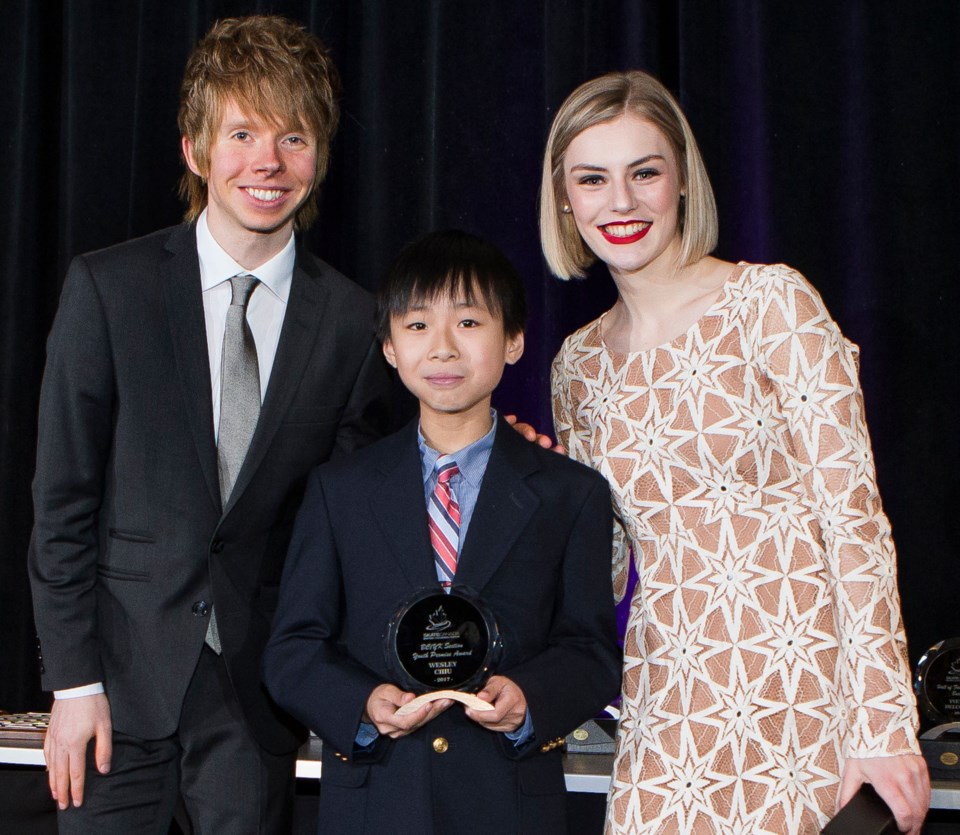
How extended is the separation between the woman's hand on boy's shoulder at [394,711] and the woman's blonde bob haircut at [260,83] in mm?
912

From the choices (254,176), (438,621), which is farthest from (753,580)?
(254,176)

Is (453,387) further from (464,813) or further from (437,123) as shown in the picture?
(437,123)

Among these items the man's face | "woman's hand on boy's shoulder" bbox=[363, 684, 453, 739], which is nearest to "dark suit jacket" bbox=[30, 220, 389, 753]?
the man's face

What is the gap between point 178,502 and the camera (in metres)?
1.86

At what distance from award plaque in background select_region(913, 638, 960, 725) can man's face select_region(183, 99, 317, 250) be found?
4.83ft

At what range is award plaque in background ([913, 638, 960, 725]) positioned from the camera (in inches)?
90.6

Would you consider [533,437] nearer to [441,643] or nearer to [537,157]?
[441,643]

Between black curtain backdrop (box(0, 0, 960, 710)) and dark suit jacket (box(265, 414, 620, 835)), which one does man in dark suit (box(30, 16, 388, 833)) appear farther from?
black curtain backdrop (box(0, 0, 960, 710))

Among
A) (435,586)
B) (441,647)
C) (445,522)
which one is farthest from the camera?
(445,522)

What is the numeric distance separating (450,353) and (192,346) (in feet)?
1.39

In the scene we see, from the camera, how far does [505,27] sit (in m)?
2.91

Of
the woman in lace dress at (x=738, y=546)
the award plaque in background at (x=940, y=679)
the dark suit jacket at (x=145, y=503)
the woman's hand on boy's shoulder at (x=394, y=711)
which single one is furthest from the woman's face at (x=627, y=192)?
the award plaque in background at (x=940, y=679)

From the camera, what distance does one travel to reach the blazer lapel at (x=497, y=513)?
170 cm

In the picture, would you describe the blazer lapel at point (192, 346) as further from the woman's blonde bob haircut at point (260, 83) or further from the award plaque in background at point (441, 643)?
the award plaque in background at point (441, 643)
